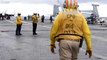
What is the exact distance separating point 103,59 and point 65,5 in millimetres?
6684

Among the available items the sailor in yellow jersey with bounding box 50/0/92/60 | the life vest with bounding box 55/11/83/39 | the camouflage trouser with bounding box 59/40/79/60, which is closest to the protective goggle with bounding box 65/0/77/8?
the sailor in yellow jersey with bounding box 50/0/92/60

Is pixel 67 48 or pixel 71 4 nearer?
pixel 67 48

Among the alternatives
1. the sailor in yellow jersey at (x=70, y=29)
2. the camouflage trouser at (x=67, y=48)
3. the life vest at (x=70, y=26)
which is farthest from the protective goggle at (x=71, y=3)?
the camouflage trouser at (x=67, y=48)

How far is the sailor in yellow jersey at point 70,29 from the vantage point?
7.12 metres

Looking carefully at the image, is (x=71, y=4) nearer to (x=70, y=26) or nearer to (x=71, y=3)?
(x=71, y=3)

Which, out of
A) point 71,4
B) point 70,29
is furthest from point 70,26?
point 71,4

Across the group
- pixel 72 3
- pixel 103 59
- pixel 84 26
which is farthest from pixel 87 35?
pixel 103 59

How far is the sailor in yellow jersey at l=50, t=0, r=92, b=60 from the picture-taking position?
7.12 m

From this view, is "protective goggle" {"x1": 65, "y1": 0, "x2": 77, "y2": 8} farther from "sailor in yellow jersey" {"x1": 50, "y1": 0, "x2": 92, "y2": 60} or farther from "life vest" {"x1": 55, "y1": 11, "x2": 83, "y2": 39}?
"life vest" {"x1": 55, "y1": 11, "x2": 83, "y2": 39}

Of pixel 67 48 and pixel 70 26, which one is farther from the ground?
pixel 70 26

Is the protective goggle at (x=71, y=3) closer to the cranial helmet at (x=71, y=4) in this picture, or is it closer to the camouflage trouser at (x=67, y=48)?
the cranial helmet at (x=71, y=4)

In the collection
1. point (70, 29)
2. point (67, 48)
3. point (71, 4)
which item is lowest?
point (67, 48)

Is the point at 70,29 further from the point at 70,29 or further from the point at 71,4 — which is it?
the point at 71,4

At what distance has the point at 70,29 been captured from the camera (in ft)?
23.7
